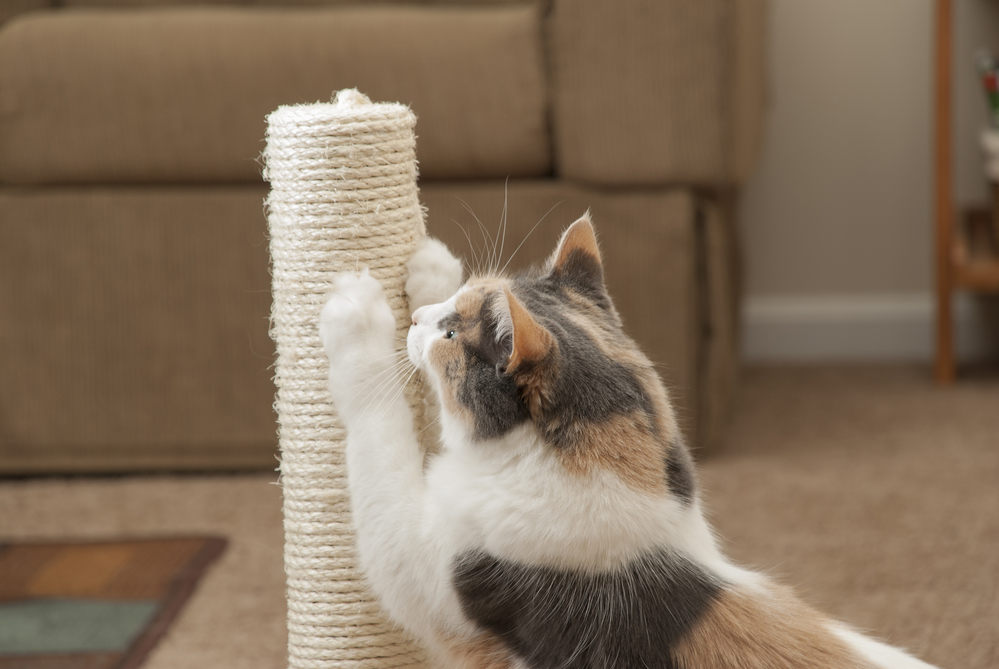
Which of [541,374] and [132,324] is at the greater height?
[541,374]

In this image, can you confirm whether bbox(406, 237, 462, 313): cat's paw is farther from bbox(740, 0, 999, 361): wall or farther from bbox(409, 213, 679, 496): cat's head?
bbox(740, 0, 999, 361): wall

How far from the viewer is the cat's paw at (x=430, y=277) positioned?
0.88 meters

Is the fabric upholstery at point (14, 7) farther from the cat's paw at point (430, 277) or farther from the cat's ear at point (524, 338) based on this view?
the cat's ear at point (524, 338)

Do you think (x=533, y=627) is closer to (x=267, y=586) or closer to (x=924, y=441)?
(x=267, y=586)

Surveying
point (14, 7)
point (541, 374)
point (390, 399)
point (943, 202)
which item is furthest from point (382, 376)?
point (943, 202)

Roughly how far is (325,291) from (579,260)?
24 centimetres

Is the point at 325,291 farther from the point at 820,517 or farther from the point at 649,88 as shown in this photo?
the point at 820,517

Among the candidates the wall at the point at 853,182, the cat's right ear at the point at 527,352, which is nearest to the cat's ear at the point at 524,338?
the cat's right ear at the point at 527,352

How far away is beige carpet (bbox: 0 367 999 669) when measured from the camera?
1.13 meters

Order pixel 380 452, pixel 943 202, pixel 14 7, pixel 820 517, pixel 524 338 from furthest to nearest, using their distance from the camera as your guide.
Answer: pixel 943 202
pixel 14 7
pixel 820 517
pixel 380 452
pixel 524 338

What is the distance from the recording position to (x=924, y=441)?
165 cm

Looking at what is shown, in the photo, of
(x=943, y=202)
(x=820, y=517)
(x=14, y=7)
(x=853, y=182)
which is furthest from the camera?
(x=853, y=182)

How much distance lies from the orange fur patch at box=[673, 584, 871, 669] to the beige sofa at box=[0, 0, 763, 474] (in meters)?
0.74

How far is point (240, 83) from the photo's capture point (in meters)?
1.44
